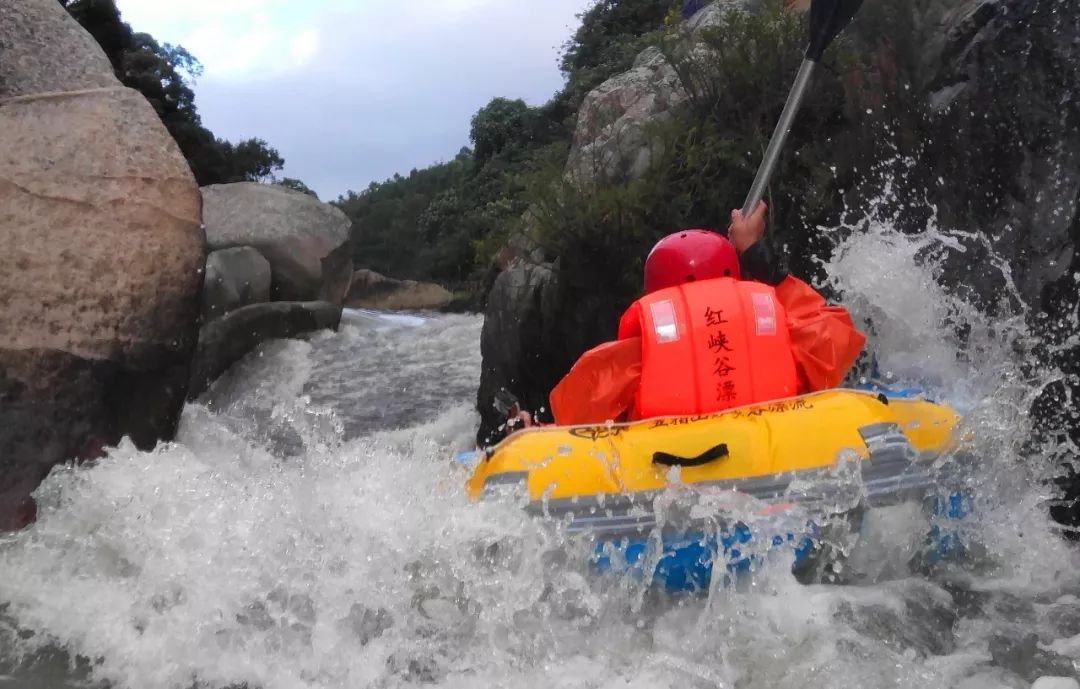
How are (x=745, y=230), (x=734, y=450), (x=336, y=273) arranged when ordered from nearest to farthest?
(x=734, y=450)
(x=745, y=230)
(x=336, y=273)

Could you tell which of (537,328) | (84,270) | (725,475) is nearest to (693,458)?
(725,475)

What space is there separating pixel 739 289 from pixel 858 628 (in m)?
1.24

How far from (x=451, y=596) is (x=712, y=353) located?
1.23 m

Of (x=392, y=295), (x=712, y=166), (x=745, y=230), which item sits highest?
(x=712, y=166)

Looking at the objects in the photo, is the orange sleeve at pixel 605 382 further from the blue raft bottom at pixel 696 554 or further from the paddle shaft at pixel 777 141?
the paddle shaft at pixel 777 141

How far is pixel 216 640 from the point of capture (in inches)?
113

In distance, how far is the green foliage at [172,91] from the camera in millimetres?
17859

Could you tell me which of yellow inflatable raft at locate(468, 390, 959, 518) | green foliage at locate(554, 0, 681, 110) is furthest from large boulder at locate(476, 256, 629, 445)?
green foliage at locate(554, 0, 681, 110)

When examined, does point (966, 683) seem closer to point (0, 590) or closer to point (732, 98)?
point (0, 590)

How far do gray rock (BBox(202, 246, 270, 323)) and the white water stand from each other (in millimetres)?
6686

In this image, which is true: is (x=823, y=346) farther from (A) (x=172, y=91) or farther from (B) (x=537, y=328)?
(A) (x=172, y=91)

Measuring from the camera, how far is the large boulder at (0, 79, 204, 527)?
4.81m

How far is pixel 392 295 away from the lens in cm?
2017

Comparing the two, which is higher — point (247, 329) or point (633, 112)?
point (633, 112)
